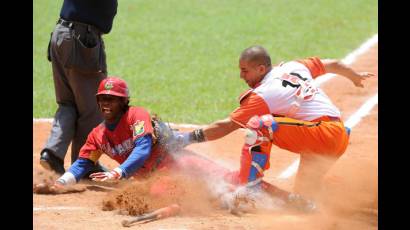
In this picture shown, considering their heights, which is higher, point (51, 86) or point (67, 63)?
point (67, 63)

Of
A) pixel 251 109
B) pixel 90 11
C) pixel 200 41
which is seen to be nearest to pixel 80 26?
pixel 90 11

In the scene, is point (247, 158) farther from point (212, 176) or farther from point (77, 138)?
point (77, 138)

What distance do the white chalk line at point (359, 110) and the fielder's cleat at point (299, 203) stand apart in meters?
1.68

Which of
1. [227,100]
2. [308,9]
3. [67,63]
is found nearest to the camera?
[67,63]

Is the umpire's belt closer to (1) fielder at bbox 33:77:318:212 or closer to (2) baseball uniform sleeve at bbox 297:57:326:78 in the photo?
(1) fielder at bbox 33:77:318:212

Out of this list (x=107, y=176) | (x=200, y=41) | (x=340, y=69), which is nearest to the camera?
(x=107, y=176)

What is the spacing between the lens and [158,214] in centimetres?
644

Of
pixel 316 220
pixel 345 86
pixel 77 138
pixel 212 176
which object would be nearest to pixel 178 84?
pixel 345 86

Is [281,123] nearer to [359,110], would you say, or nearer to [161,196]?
[161,196]

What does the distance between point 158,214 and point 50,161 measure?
6.57ft

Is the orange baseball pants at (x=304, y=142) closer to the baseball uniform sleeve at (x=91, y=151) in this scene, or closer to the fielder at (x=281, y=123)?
the fielder at (x=281, y=123)

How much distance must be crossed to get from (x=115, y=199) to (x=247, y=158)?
1.21 m

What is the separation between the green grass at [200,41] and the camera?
43.1 ft

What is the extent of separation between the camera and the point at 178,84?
46.4 ft
